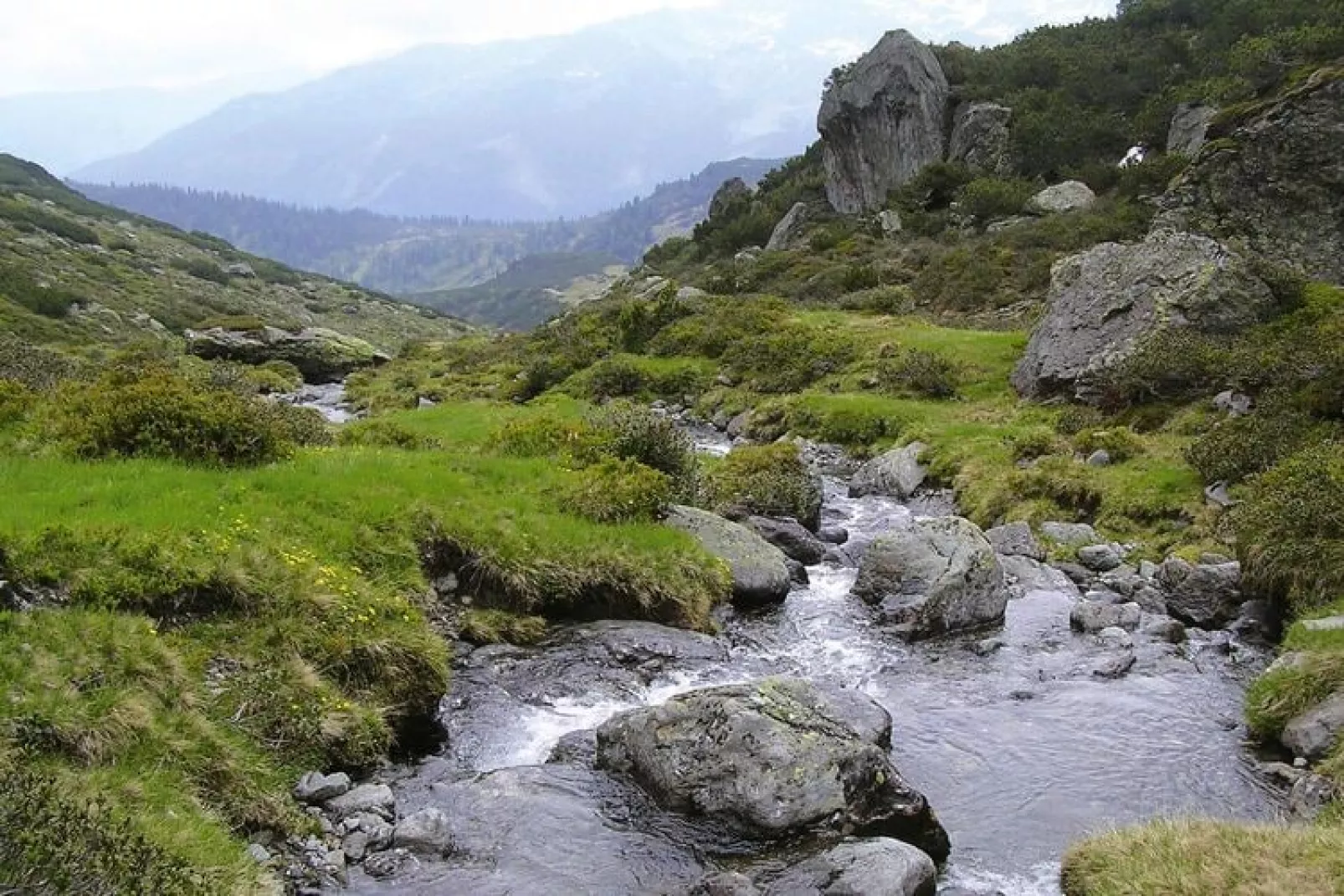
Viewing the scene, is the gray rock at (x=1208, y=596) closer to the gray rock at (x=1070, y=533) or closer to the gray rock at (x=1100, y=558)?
the gray rock at (x=1100, y=558)

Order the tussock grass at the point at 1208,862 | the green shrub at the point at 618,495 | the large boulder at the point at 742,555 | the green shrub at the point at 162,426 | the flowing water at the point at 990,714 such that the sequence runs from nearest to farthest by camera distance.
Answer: the tussock grass at the point at 1208,862 < the flowing water at the point at 990,714 < the green shrub at the point at 162,426 < the large boulder at the point at 742,555 < the green shrub at the point at 618,495

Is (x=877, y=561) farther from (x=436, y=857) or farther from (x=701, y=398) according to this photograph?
(x=701, y=398)

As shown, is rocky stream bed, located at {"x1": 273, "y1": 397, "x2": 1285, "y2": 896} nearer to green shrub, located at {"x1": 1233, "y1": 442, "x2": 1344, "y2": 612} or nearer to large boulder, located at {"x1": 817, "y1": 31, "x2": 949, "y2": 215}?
green shrub, located at {"x1": 1233, "y1": 442, "x2": 1344, "y2": 612}

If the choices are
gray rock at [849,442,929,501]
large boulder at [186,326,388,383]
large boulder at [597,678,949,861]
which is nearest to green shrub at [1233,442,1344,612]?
large boulder at [597,678,949,861]

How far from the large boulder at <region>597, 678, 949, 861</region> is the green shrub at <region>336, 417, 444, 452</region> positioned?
44.8 ft

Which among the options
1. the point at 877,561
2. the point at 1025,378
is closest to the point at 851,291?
the point at 1025,378

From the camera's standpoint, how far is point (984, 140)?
273 ft

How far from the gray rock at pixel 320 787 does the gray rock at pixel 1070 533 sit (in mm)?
16325

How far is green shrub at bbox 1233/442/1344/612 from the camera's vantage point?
15422 millimetres

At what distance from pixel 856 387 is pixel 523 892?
103 feet

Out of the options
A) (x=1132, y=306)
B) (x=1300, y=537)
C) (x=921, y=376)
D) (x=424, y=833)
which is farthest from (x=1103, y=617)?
(x=921, y=376)

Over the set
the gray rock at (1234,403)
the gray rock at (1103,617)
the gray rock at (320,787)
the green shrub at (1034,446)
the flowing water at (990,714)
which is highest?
the gray rock at (1234,403)

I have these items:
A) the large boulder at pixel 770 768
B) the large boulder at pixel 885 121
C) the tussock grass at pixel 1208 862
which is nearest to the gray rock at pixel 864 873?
the large boulder at pixel 770 768

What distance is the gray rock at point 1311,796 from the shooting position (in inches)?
410
